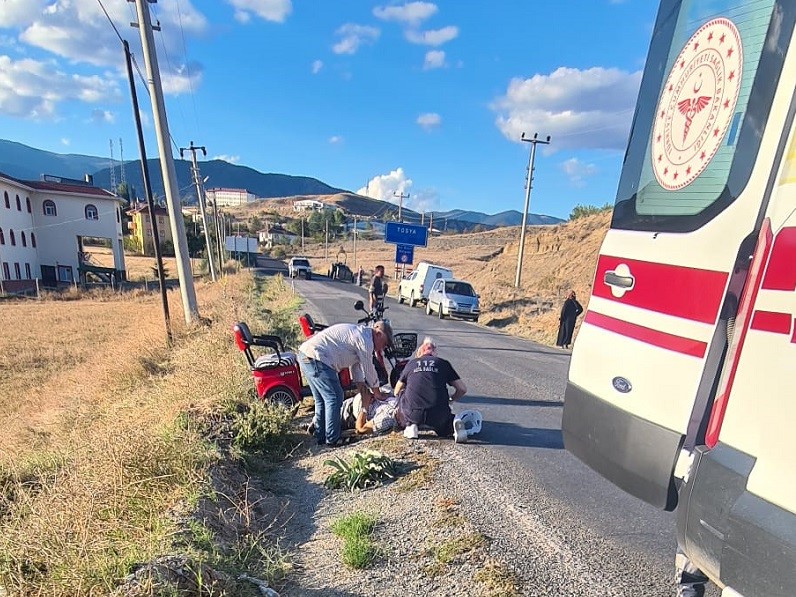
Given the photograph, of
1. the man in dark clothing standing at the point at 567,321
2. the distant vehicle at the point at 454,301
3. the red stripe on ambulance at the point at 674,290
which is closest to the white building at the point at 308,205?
the distant vehicle at the point at 454,301

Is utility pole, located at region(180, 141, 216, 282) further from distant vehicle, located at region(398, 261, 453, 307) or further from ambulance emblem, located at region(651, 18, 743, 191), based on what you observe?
ambulance emblem, located at region(651, 18, 743, 191)

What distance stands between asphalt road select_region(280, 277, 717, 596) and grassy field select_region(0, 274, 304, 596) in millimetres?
1832

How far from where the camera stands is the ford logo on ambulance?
228 centimetres

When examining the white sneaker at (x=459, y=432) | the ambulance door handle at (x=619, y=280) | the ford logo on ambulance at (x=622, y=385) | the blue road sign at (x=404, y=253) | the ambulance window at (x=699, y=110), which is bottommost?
the blue road sign at (x=404, y=253)

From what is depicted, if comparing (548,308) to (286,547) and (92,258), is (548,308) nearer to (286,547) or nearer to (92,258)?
(286,547)

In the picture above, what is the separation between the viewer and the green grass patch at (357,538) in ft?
10.2

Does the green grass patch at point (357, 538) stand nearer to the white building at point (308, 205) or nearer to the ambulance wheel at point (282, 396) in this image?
the ambulance wheel at point (282, 396)

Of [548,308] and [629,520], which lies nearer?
[629,520]

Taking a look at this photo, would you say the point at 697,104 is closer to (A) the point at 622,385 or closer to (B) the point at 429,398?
(A) the point at 622,385

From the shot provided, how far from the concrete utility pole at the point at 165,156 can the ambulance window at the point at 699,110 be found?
1331cm

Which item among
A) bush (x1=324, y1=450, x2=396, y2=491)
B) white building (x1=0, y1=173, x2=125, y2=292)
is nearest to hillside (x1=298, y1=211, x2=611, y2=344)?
bush (x1=324, y1=450, x2=396, y2=491)

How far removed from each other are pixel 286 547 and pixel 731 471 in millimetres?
2940

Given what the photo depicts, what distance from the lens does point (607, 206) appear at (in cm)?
5278

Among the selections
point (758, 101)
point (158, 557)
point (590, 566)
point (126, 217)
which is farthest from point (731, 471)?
point (126, 217)
